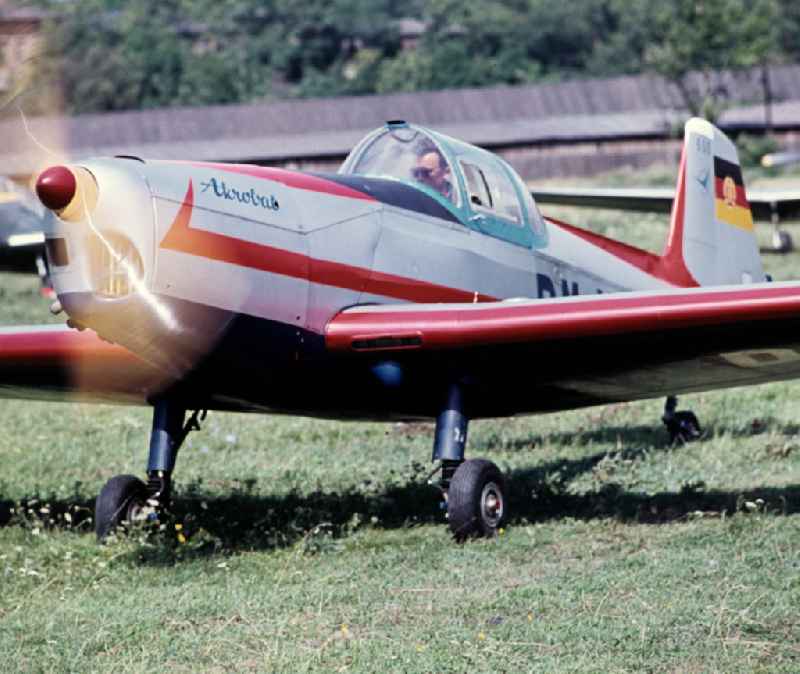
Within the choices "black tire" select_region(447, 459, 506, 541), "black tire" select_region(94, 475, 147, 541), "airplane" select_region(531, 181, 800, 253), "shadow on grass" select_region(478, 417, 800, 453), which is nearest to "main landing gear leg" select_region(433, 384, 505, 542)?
"black tire" select_region(447, 459, 506, 541)

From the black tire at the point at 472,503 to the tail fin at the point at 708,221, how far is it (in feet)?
11.9

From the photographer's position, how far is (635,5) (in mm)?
119562

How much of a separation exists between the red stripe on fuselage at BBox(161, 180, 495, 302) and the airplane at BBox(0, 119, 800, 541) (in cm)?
1

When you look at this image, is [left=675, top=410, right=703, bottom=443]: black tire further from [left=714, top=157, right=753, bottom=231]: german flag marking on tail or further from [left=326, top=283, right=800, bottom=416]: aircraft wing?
[left=326, top=283, right=800, bottom=416]: aircraft wing

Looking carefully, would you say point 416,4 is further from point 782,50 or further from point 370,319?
point 370,319

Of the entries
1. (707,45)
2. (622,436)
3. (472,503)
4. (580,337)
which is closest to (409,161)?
(580,337)

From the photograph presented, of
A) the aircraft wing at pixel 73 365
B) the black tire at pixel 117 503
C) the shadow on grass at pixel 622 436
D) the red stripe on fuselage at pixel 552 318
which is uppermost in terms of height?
the red stripe on fuselage at pixel 552 318

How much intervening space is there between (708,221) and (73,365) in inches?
210

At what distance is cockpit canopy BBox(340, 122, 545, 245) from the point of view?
898 centimetres

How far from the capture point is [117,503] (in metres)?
8.60

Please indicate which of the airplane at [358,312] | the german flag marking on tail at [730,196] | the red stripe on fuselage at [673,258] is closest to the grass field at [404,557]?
the airplane at [358,312]

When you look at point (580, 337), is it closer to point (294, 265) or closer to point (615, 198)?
point (294, 265)

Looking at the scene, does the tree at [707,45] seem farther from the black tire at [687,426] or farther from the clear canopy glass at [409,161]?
the clear canopy glass at [409,161]

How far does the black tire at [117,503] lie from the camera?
8.55 m
